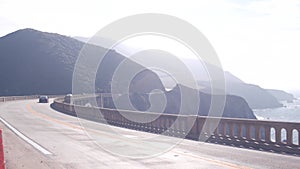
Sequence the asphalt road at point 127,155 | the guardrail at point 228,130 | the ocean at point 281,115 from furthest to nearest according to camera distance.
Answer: the ocean at point 281,115 < the guardrail at point 228,130 < the asphalt road at point 127,155

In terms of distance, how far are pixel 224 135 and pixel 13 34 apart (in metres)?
182

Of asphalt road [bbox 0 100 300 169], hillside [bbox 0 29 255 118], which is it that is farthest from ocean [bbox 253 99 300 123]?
asphalt road [bbox 0 100 300 169]

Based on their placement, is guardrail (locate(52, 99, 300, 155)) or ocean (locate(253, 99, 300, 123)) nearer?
guardrail (locate(52, 99, 300, 155))

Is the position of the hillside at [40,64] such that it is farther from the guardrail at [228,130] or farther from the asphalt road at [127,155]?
the asphalt road at [127,155]

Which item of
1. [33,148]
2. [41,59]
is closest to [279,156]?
[33,148]

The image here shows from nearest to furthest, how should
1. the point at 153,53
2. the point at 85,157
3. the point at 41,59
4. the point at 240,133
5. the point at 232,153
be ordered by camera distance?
the point at 85,157 → the point at 232,153 → the point at 240,133 → the point at 153,53 → the point at 41,59

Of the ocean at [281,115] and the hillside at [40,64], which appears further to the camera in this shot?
the hillside at [40,64]

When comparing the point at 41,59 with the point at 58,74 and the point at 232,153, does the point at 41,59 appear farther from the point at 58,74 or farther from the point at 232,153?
the point at 232,153

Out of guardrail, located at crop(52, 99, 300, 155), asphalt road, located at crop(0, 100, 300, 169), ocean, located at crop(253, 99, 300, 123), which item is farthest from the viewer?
ocean, located at crop(253, 99, 300, 123)

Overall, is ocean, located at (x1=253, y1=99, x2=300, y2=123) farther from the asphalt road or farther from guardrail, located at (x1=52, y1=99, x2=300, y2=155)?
the asphalt road

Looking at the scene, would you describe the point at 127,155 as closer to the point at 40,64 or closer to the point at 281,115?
the point at 281,115

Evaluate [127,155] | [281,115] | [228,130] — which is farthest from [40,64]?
[127,155]

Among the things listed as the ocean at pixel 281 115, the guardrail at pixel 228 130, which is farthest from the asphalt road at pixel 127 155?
the ocean at pixel 281 115

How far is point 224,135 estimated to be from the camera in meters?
17.3
